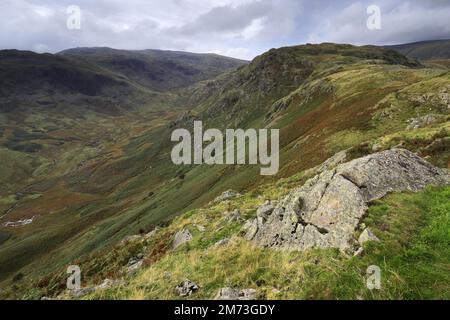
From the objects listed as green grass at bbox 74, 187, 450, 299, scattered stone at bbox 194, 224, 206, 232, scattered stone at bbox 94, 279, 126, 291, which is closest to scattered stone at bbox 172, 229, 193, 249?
scattered stone at bbox 194, 224, 206, 232

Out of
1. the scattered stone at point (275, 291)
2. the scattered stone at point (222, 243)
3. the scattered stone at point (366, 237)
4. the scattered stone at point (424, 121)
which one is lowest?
the scattered stone at point (222, 243)

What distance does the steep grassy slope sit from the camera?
125 ft

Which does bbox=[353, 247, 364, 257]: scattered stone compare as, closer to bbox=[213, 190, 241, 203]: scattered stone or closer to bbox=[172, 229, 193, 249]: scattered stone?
bbox=[172, 229, 193, 249]: scattered stone

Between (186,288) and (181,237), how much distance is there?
11.4 m

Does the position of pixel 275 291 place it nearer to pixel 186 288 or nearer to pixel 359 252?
pixel 359 252

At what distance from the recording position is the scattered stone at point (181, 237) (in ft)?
82.5

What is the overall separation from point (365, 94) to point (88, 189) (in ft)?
366

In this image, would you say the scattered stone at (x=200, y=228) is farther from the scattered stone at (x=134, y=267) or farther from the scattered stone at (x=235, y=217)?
the scattered stone at (x=134, y=267)

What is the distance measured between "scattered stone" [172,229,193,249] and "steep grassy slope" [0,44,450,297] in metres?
0.93

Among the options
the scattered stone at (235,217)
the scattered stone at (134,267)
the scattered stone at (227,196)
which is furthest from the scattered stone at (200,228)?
the scattered stone at (227,196)

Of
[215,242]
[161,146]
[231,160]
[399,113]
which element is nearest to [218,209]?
[215,242]

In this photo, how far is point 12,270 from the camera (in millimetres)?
71375

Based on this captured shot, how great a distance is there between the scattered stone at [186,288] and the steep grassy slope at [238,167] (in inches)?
30.4
